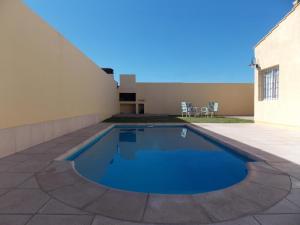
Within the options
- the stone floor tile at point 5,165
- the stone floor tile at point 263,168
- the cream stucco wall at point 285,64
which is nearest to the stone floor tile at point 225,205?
the stone floor tile at point 263,168

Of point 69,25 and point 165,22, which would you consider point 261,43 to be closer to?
point 165,22

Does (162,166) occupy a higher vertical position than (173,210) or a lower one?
lower

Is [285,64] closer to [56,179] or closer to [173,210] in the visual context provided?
[173,210]

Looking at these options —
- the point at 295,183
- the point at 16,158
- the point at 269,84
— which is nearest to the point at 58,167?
the point at 16,158

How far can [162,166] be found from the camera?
427 cm

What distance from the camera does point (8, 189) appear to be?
247cm

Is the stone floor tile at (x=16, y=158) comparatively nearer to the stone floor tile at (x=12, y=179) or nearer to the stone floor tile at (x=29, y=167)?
the stone floor tile at (x=29, y=167)

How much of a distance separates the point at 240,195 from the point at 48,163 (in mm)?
2946

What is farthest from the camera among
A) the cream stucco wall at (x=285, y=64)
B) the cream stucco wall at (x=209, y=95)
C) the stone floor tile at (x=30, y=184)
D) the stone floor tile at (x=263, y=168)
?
the cream stucco wall at (x=209, y=95)

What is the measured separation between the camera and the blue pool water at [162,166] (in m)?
3.23

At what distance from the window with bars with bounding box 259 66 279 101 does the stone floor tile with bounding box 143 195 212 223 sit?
8931 millimetres

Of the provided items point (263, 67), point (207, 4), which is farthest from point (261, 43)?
point (207, 4)

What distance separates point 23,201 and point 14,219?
1.19ft

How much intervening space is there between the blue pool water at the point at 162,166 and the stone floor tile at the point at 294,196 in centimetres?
88
